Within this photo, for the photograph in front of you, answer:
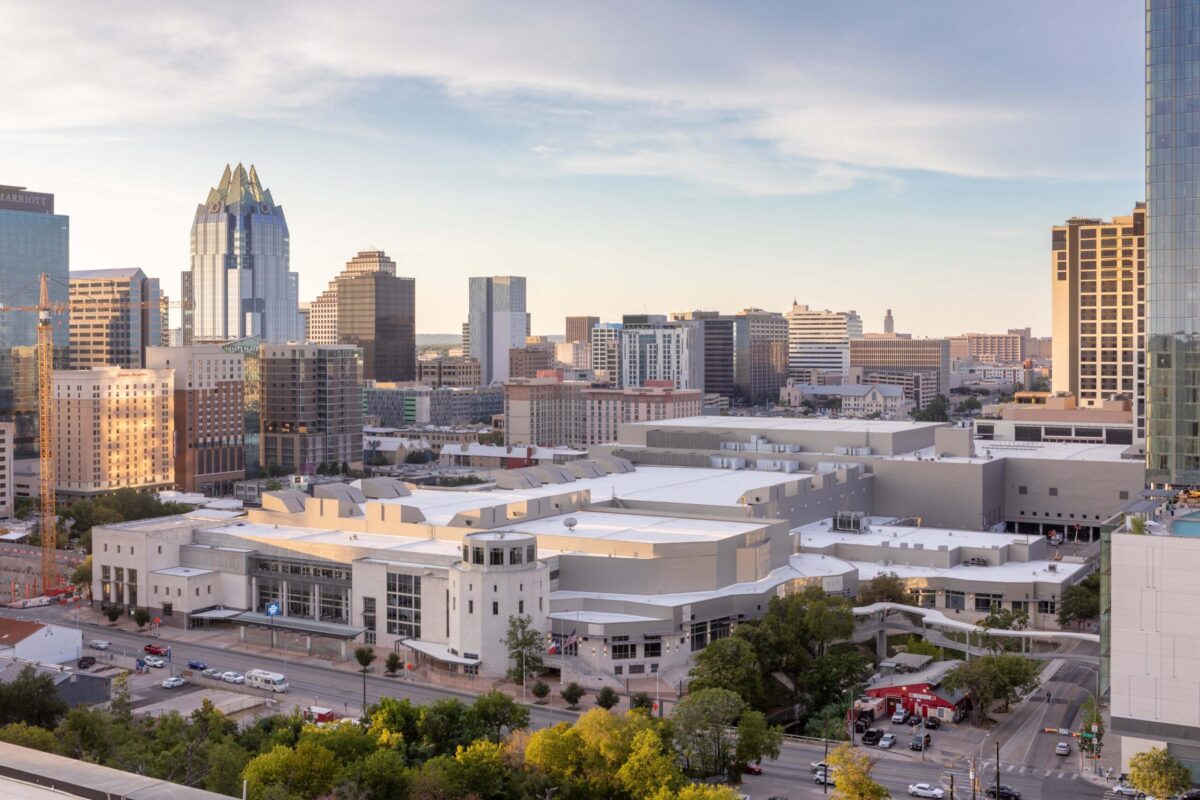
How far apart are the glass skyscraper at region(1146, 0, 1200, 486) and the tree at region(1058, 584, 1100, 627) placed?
30.3 feet

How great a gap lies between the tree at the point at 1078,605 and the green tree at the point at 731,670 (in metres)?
18.2

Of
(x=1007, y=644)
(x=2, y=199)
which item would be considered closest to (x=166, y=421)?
(x=2, y=199)

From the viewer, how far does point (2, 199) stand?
429ft

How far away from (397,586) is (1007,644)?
24.2m

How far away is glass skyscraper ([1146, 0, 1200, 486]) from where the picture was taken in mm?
48344

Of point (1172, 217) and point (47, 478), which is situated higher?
point (1172, 217)

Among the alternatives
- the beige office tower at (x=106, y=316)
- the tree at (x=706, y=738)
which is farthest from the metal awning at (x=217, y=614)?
the beige office tower at (x=106, y=316)

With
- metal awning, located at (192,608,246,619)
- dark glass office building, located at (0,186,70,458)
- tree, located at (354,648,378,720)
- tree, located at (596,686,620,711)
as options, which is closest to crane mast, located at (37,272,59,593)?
metal awning, located at (192,608,246,619)

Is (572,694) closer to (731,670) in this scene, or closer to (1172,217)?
(731,670)

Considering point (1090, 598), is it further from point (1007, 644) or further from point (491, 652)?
point (491, 652)

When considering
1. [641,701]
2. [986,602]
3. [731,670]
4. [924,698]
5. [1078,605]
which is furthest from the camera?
[986,602]

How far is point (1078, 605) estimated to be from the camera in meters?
55.1

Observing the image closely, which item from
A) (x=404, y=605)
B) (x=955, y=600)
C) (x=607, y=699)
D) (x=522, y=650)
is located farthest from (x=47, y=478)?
(x=955, y=600)

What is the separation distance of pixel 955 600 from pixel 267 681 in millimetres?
32179
